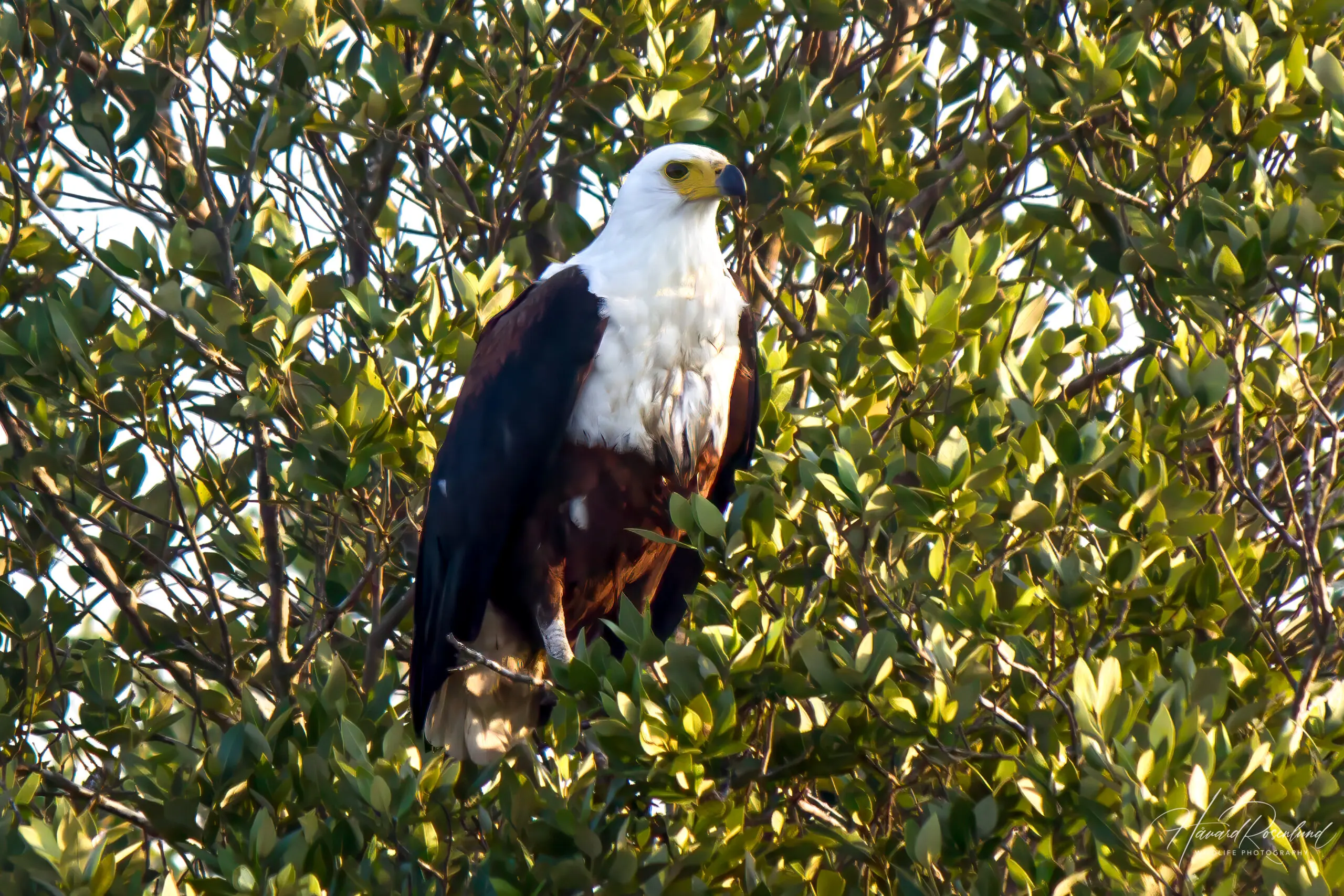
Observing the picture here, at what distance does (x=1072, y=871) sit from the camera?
2.80 metres

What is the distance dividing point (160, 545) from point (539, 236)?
68.2 inches

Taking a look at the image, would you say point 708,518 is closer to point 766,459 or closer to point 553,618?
point 766,459

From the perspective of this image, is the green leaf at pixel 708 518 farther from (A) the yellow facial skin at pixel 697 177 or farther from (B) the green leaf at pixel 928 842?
(A) the yellow facial skin at pixel 697 177

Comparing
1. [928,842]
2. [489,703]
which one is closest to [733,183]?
[489,703]

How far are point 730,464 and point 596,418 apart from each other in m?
0.48

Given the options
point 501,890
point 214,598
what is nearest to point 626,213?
point 214,598

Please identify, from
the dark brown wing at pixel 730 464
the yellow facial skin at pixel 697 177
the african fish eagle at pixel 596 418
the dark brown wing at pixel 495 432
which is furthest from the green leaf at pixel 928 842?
the yellow facial skin at pixel 697 177

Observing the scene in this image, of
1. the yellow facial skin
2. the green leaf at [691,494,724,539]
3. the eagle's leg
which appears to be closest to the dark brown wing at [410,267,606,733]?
the eagle's leg

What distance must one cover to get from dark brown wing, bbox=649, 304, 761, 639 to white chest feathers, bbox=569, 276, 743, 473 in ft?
0.38

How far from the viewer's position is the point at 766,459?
11.0 ft

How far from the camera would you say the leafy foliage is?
9.68 feet

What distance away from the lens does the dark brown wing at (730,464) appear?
177 inches

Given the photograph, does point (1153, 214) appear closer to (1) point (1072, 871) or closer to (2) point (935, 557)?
(2) point (935, 557)

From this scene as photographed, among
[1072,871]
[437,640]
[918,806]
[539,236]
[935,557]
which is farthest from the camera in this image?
[539,236]
